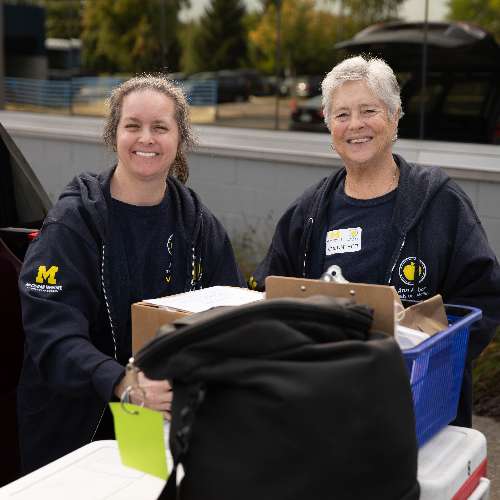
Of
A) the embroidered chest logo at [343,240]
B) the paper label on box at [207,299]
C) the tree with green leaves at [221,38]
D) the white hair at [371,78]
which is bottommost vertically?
the paper label on box at [207,299]

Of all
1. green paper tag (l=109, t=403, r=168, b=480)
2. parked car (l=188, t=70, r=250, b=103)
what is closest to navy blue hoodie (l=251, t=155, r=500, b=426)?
green paper tag (l=109, t=403, r=168, b=480)

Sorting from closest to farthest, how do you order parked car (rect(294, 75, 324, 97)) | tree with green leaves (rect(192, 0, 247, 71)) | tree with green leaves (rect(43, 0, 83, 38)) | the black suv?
1. the black suv
2. parked car (rect(294, 75, 324, 97))
3. tree with green leaves (rect(192, 0, 247, 71))
4. tree with green leaves (rect(43, 0, 83, 38))

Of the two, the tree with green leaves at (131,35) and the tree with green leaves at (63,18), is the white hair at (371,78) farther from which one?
the tree with green leaves at (63,18)

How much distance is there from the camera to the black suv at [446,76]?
23.4 feet

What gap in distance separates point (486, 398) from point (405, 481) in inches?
143

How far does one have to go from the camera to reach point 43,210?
12.8 feet

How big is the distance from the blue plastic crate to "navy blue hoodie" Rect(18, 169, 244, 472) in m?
0.76

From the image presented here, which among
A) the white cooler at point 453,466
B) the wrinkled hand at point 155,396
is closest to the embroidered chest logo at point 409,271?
the white cooler at point 453,466

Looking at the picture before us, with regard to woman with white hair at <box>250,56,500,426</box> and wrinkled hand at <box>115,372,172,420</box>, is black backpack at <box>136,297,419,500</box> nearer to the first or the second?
wrinkled hand at <box>115,372,172,420</box>

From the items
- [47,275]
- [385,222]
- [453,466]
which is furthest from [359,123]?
[453,466]

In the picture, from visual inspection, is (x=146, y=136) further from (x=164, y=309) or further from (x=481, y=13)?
(x=481, y=13)

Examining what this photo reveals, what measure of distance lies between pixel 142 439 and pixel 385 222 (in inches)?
50.5

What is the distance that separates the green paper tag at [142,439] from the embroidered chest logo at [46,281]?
2.43 ft

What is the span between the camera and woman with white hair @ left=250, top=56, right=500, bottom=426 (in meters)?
2.79
